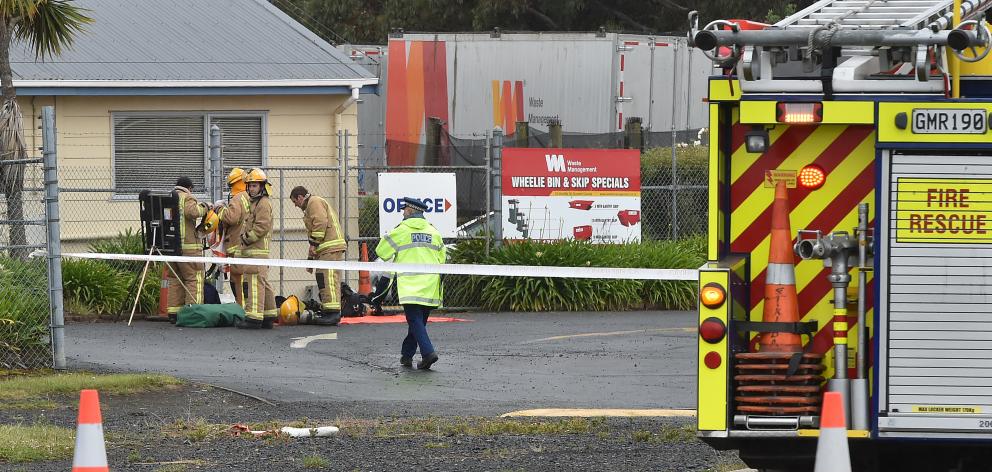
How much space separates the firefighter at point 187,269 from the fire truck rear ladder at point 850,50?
1171 cm

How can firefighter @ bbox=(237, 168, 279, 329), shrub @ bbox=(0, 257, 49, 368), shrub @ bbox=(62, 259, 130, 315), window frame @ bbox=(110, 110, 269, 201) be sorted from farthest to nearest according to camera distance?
window frame @ bbox=(110, 110, 269, 201)
shrub @ bbox=(62, 259, 130, 315)
firefighter @ bbox=(237, 168, 279, 329)
shrub @ bbox=(0, 257, 49, 368)

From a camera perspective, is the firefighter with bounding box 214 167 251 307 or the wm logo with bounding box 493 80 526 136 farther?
the wm logo with bounding box 493 80 526 136

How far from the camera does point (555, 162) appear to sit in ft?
67.5

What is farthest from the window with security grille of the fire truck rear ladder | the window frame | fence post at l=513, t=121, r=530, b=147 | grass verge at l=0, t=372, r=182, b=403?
the fire truck rear ladder

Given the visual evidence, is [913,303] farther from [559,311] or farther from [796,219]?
[559,311]

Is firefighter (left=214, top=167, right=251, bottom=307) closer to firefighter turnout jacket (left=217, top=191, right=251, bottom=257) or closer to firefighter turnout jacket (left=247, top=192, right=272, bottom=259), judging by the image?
firefighter turnout jacket (left=217, top=191, right=251, bottom=257)

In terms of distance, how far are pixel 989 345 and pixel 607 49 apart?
19.9m

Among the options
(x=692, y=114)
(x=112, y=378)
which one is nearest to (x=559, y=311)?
(x=112, y=378)

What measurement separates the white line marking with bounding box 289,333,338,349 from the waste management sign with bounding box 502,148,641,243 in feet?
13.7

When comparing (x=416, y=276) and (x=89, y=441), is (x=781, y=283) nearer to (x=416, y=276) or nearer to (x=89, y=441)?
(x=89, y=441)

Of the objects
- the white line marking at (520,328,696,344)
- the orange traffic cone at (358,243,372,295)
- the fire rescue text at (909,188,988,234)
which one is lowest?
the white line marking at (520,328,696,344)

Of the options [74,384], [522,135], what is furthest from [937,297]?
[522,135]

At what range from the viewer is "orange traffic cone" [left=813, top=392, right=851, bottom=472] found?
6184 millimetres

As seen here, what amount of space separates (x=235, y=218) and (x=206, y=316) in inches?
46.8
